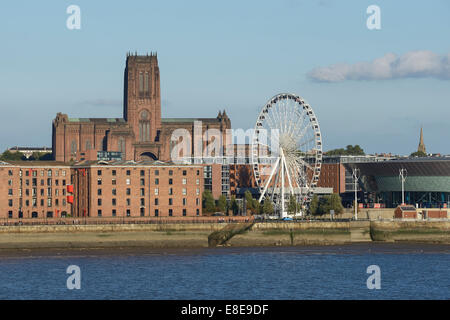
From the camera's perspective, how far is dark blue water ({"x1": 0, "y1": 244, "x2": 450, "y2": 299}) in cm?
7644

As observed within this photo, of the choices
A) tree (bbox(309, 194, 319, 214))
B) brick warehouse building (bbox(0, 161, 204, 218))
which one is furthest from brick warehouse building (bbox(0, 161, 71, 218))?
tree (bbox(309, 194, 319, 214))

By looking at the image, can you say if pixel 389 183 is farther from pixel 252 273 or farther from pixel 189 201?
pixel 252 273

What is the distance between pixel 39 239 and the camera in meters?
117

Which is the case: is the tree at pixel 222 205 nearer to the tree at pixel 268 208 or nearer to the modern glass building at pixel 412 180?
the tree at pixel 268 208

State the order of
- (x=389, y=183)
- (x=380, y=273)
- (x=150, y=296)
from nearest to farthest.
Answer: (x=150, y=296) < (x=380, y=273) < (x=389, y=183)

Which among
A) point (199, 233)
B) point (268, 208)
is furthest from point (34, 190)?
point (268, 208)

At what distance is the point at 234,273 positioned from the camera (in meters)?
89.4

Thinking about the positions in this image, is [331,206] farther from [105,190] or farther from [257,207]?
[105,190]

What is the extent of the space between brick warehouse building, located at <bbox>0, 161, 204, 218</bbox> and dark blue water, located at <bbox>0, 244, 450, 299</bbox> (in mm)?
26968

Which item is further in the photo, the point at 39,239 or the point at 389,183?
the point at 389,183

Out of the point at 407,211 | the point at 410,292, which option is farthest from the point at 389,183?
the point at 410,292

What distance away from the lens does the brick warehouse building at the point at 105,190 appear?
5507 inches

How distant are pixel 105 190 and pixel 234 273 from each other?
54.3m
